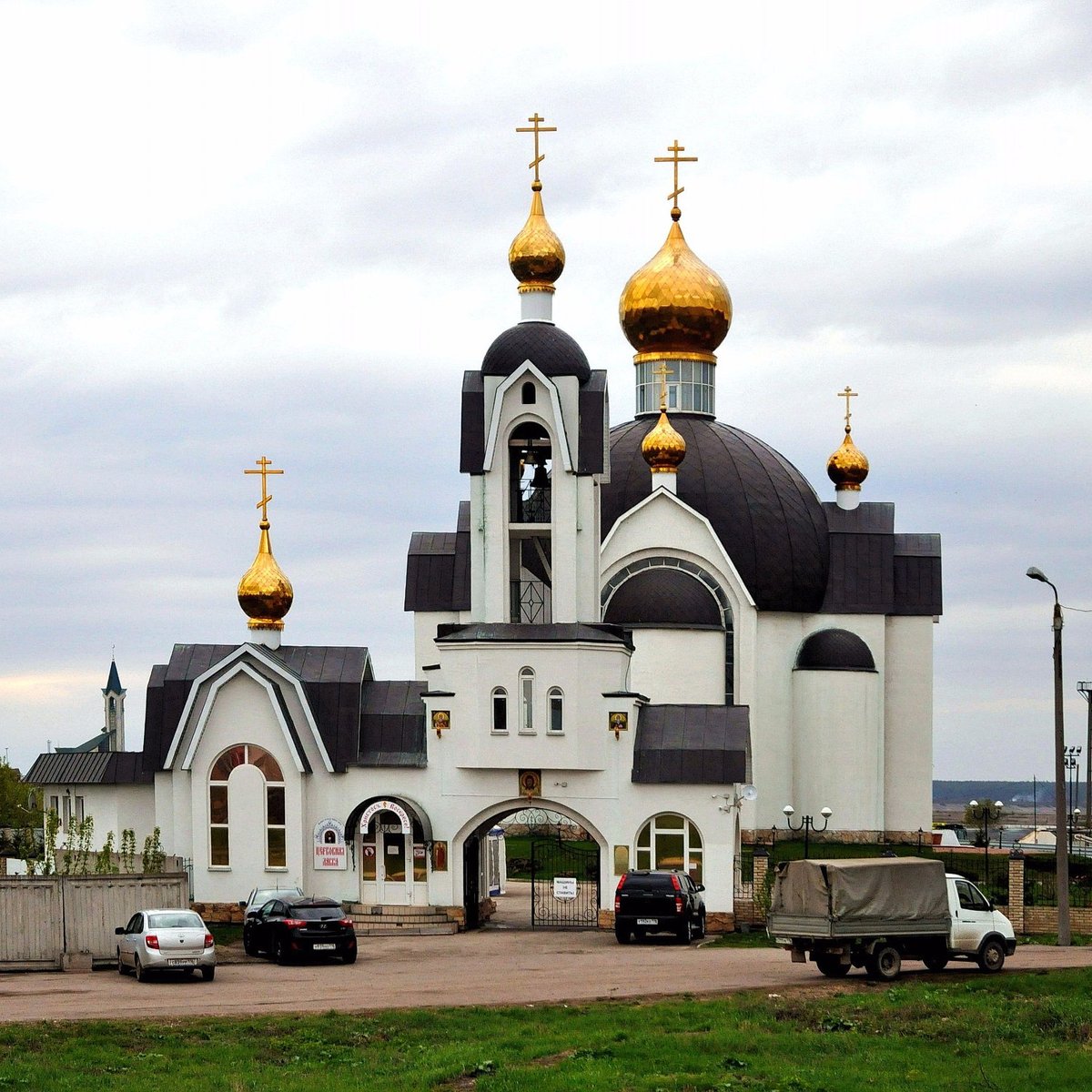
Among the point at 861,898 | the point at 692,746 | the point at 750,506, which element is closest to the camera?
the point at 861,898

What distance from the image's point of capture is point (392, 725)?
34281mm

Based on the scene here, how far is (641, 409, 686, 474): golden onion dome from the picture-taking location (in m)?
47.3

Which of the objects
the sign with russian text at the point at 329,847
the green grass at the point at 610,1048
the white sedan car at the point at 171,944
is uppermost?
the sign with russian text at the point at 329,847

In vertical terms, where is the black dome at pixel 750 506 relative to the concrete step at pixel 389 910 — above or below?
above

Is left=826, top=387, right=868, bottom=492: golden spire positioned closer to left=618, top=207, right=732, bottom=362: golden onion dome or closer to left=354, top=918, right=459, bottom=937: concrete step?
left=618, top=207, right=732, bottom=362: golden onion dome

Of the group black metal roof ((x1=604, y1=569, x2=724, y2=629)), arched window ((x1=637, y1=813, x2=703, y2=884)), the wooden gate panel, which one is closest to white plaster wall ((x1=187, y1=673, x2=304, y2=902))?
arched window ((x1=637, y1=813, x2=703, y2=884))

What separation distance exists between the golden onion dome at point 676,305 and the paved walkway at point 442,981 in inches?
990

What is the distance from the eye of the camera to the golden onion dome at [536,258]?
35.6m

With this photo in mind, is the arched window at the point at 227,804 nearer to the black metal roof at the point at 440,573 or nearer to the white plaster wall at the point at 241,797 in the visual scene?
the white plaster wall at the point at 241,797

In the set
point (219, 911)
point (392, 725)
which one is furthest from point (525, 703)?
point (219, 911)

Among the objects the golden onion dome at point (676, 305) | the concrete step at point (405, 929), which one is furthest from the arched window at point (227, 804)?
the golden onion dome at point (676, 305)

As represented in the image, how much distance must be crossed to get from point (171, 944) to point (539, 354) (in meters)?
13.8

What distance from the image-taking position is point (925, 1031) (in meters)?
18.7

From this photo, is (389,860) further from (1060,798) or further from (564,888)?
(1060,798)
